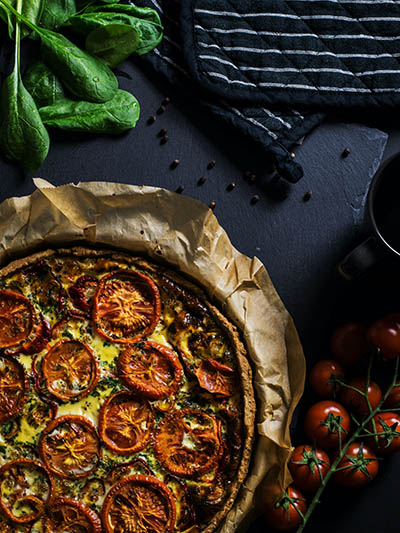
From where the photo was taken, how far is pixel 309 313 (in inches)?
128

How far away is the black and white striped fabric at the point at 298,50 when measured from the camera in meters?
3.31

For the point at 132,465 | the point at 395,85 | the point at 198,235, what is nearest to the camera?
the point at 132,465

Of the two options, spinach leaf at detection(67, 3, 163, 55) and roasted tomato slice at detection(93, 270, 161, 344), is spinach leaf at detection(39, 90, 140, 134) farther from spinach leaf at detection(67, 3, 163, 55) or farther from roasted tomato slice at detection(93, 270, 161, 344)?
roasted tomato slice at detection(93, 270, 161, 344)

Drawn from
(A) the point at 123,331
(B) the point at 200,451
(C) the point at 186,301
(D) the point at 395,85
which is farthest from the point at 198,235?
(D) the point at 395,85

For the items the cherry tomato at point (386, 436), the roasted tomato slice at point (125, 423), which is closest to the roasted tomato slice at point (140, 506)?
the roasted tomato slice at point (125, 423)

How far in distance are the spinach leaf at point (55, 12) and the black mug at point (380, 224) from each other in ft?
5.24

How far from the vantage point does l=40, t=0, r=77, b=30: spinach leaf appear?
3.25 meters

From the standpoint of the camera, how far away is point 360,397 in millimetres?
3096

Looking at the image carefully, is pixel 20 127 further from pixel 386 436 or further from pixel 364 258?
pixel 386 436

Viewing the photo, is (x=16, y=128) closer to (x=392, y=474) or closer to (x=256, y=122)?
(x=256, y=122)

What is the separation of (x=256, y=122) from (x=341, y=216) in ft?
1.95

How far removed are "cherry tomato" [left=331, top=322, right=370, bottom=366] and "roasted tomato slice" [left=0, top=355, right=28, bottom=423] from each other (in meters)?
1.35

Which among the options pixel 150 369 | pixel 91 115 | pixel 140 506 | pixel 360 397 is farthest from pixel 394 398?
pixel 91 115

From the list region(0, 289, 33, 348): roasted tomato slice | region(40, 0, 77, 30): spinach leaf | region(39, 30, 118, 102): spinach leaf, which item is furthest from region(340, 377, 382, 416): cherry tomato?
region(40, 0, 77, 30): spinach leaf
